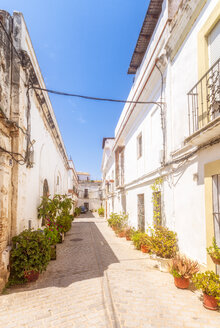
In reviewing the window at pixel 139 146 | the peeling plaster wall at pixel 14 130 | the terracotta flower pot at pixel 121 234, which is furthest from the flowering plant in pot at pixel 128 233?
the peeling plaster wall at pixel 14 130

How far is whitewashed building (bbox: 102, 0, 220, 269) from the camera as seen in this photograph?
14.1 ft

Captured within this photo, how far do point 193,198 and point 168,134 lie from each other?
2180 millimetres

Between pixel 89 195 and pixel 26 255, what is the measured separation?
3864cm

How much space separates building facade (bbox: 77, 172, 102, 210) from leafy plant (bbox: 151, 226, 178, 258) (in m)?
36.3

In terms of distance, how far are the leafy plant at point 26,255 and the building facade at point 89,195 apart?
1452 inches

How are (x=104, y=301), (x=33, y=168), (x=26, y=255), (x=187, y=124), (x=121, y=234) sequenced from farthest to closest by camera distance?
(x=121, y=234), (x=33, y=168), (x=187, y=124), (x=26, y=255), (x=104, y=301)

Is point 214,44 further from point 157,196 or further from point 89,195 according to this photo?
point 89,195

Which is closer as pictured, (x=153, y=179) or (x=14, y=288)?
(x=14, y=288)

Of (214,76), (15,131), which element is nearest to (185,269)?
(214,76)

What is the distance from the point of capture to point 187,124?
5297mm

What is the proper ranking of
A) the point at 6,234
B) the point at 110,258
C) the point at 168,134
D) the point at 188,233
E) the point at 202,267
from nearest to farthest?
the point at 202,267 < the point at 6,234 < the point at 188,233 < the point at 168,134 < the point at 110,258

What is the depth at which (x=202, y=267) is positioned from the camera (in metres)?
4.47

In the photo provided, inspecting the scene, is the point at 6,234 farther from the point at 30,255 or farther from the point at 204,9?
the point at 204,9

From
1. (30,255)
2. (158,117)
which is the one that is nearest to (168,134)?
(158,117)
